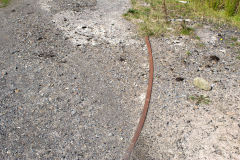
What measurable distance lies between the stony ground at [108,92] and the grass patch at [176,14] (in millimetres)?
320

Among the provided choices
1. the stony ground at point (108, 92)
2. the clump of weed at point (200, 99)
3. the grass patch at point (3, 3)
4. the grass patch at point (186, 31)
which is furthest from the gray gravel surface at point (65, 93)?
the grass patch at point (3, 3)

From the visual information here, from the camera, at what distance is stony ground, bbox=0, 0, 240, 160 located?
9.96 ft

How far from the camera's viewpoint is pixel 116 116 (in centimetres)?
345

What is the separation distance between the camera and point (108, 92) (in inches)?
152

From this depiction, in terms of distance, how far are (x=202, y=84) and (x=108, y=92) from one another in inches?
58.5

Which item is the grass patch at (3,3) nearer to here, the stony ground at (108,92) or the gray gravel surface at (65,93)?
the stony ground at (108,92)

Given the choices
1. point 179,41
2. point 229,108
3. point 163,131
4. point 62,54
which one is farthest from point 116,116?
point 179,41

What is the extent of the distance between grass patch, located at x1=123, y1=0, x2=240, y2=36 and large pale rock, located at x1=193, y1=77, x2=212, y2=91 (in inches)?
68.6

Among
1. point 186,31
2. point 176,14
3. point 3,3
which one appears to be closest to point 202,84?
point 186,31

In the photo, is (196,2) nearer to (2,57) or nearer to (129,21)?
(129,21)

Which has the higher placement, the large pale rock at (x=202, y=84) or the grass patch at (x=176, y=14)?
the grass patch at (x=176, y=14)

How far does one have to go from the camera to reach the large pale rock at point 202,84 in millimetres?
3846

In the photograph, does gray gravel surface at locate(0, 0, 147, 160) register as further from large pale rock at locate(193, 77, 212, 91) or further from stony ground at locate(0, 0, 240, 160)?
large pale rock at locate(193, 77, 212, 91)

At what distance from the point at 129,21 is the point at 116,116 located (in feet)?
10.4
